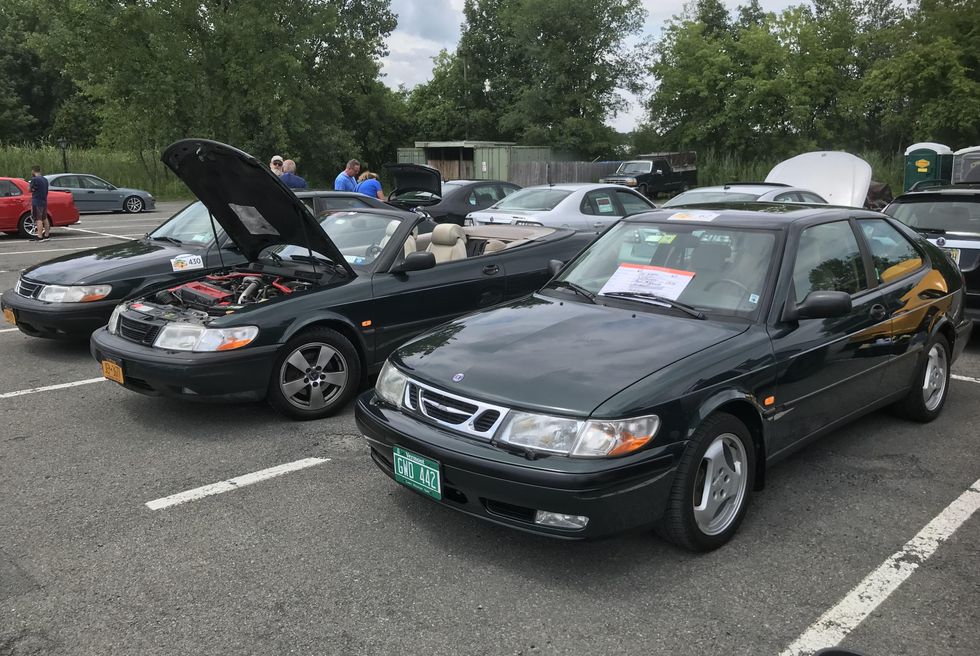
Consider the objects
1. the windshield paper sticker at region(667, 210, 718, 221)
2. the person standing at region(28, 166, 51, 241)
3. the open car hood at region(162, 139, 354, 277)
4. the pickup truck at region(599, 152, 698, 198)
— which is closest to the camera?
the windshield paper sticker at region(667, 210, 718, 221)

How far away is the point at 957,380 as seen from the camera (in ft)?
21.0

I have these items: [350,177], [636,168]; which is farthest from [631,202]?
[636,168]

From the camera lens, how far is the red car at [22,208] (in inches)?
670

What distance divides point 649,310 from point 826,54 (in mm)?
45248

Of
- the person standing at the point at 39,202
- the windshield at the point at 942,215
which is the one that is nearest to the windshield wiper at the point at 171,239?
the windshield at the point at 942,215

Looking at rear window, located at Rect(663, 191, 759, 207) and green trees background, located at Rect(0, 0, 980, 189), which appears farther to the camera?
green trees background, located at Rect(0, 0, 980, 189)

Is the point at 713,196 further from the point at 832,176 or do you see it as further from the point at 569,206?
the point at 832,176

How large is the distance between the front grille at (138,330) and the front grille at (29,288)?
205 centimetres

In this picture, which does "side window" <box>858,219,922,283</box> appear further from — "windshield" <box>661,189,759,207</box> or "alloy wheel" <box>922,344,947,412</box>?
"windshield" <box>661,189,759,207</box>

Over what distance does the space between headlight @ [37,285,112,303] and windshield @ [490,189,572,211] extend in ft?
21.1

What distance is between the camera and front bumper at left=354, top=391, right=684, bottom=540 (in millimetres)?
3029

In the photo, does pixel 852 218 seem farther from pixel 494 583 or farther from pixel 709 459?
pixel 494 583

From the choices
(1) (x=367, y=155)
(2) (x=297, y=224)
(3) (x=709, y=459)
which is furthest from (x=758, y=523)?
(1) (x=367, y=155)

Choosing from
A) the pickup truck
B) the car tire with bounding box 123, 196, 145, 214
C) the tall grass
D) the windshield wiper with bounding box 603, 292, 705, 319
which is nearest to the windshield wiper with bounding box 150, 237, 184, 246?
the windshield wiper with bounding box 603, 292, 705, 319
